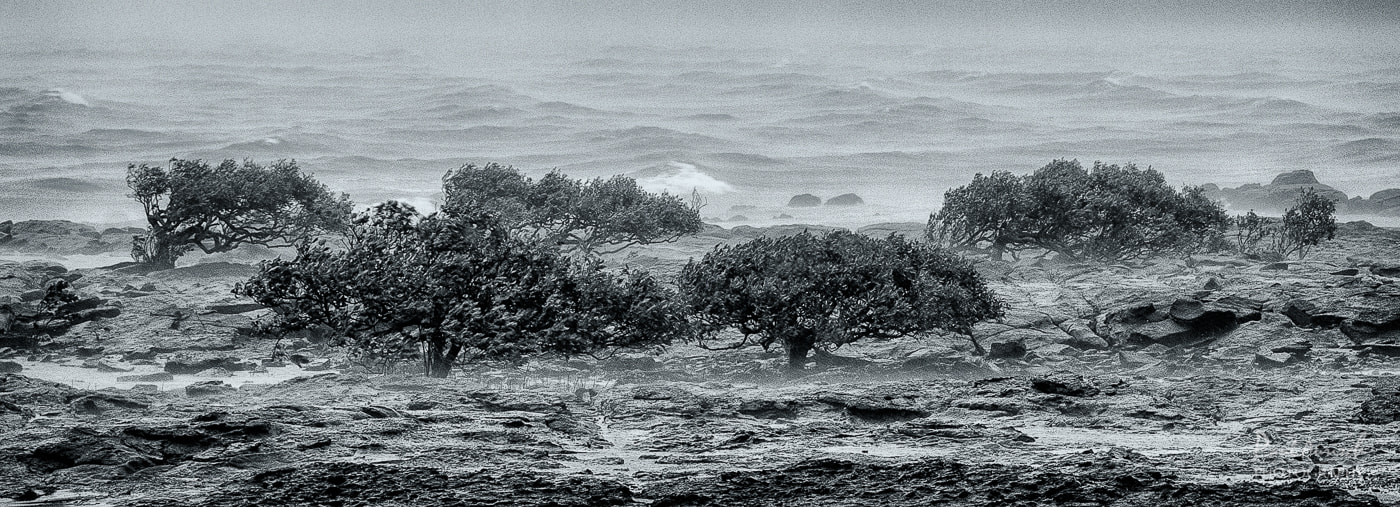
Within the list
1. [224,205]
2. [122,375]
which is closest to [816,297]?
[122,375]

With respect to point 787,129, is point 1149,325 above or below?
below

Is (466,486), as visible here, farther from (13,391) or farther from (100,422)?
(13,391)

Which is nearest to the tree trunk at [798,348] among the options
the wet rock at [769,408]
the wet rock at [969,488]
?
the wet rock at [769,408]

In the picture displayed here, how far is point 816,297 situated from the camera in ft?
104

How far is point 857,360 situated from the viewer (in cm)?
3344

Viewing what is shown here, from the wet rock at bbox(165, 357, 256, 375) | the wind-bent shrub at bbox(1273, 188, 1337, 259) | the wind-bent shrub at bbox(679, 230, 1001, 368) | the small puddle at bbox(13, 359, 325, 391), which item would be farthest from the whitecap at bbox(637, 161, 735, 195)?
the small puddle at bbox(13, 359, 325, 391)

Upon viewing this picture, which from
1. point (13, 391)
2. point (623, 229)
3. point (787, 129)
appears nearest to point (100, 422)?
point (13, 391)

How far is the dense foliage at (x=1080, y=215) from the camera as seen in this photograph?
176ft

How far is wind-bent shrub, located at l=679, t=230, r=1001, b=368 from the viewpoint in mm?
31500

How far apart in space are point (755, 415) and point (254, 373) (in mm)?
14930

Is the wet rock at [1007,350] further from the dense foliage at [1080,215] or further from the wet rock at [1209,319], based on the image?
the dense foliage at [1080,215]

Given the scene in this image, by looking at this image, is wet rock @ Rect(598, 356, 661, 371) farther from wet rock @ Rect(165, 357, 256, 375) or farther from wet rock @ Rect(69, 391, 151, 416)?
wet rock @ Rect(69, 391, 151, 416)

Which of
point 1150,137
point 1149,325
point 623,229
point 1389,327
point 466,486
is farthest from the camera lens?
point 1150,137

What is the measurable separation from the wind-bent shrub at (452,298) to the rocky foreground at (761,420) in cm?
127
